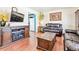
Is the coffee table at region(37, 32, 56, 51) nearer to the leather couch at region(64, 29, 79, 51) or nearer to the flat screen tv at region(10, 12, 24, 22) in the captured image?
the leather couch at region(64, 29, 79, 51)

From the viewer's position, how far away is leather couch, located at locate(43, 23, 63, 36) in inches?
90.4

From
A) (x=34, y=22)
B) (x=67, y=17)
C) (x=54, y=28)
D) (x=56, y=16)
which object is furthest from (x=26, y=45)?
(x=67, y=17)

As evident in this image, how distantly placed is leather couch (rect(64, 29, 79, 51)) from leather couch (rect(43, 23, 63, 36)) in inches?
5.6

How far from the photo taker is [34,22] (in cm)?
237

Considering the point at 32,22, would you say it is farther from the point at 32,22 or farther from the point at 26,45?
the point at 26,45

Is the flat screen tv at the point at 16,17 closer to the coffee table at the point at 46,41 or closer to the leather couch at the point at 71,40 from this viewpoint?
the coffee table at the point at 46,41

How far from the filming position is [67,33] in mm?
2283

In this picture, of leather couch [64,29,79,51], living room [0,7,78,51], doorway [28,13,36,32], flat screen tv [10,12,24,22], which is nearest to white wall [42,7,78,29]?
living room [0,7,78,51]

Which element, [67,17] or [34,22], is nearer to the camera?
[67,17]

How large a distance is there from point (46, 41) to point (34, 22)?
0.46 meters

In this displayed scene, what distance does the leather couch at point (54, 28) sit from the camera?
2.30 m
